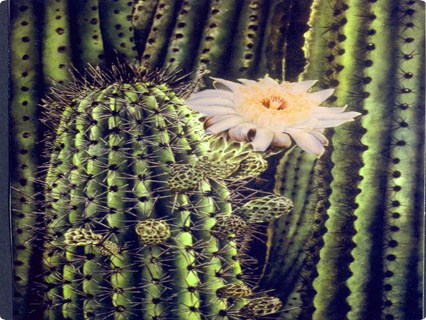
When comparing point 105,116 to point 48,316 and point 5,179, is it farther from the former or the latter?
point 48,316

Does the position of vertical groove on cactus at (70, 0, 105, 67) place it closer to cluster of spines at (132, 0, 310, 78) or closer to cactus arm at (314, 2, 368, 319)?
cluster of spines at (132, 0, 310, 78)

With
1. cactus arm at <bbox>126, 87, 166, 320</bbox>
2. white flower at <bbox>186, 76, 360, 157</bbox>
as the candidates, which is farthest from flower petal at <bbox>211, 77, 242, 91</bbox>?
cactus arm at <bbox>126, 87, 166, 320</bbox>

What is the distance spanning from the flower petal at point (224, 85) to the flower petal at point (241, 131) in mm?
99

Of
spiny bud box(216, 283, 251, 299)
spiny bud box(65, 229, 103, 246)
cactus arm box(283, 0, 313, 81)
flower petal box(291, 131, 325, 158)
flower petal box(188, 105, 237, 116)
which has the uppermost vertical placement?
cactus arm box(283, 0, 313, 81)

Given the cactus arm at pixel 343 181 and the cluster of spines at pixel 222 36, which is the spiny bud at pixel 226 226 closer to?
the cactus arm at pixel 343 181

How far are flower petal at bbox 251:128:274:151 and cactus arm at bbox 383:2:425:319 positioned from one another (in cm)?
31

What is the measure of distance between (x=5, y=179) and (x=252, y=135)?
67 centimetres

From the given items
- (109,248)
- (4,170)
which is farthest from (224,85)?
(4,170)

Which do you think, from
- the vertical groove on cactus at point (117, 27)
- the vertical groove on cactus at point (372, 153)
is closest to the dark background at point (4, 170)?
the vertical groove on cactus at point (117, 27)

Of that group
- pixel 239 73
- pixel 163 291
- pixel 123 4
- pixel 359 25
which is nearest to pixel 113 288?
pixel 163 291

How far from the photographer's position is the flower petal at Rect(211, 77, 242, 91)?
1347 millimetres

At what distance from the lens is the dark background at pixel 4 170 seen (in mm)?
1385

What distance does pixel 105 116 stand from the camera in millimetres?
1330

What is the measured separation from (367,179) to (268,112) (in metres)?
0.30
